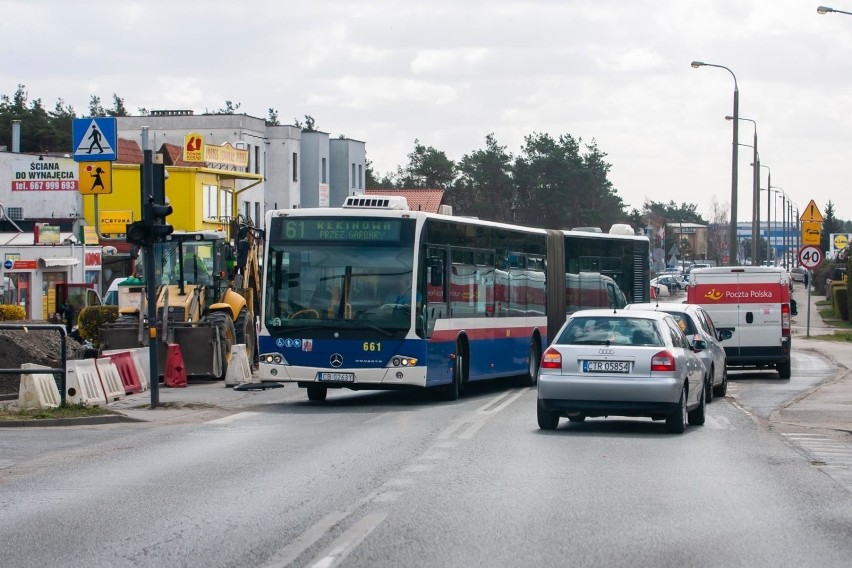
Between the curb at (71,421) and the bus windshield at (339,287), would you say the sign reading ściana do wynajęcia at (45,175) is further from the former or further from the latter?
the curb at (71,421)

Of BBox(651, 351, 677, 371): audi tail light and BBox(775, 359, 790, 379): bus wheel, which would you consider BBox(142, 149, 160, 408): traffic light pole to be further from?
BBox(775, 359, 790, 379): bus wheel

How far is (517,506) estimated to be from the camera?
33.4ft

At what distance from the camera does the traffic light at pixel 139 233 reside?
65.6 feet

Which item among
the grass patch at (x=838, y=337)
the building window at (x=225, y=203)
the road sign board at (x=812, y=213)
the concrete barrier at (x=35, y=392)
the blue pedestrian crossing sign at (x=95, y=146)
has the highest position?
the building window at (x=225, y=203)

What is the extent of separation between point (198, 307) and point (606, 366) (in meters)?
13.8

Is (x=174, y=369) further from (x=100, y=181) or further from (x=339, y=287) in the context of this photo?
(x=339, y=287)

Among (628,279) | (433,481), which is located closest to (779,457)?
(433,481)

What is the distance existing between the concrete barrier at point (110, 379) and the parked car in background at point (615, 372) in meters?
8.05

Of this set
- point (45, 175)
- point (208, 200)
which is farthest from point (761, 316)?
point (45, 175)

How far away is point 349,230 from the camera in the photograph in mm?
21047

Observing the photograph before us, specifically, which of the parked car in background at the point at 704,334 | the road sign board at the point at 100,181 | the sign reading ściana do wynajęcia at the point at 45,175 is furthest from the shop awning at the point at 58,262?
the parked car in background at the point at 704,334

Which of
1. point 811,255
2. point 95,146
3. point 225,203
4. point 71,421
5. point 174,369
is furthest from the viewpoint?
point 225,203

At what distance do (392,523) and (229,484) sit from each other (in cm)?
268

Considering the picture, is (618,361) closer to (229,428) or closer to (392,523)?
(229,428)
